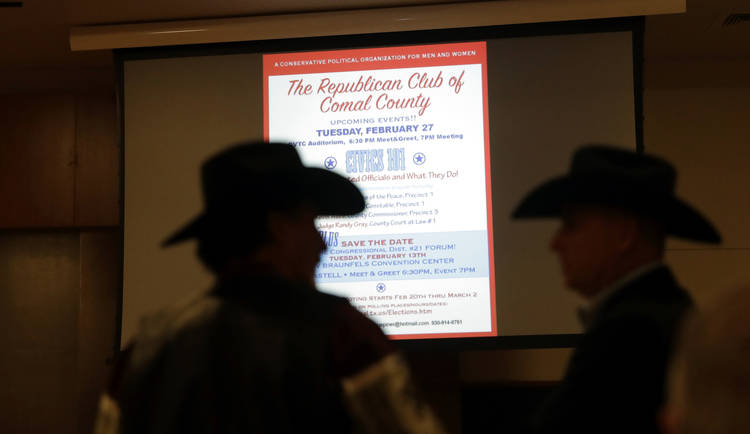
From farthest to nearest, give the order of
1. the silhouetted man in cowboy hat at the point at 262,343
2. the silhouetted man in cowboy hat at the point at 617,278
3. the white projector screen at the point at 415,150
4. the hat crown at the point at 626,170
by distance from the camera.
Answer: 1. the white projector screen at the point at 415,150
2. the hat crown at the point at 626,170
3. the silhouetted man in cowboy hat at the point at 617,278
4. the silhouetted man in cowboy hat at the point at 262,343

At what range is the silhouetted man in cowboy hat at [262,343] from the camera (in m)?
1.10

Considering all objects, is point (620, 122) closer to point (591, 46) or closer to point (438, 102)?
point (591, 46)

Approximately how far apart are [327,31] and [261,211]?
2.50 m

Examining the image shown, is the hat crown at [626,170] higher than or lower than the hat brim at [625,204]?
higher

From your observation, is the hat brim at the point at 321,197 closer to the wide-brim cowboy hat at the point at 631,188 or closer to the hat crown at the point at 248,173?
the hat crown at the point at 248,173

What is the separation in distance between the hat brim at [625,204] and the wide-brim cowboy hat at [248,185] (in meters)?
0.46

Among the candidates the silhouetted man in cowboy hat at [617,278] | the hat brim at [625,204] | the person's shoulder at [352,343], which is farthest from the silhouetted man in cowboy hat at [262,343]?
the hat brim at [625,204]

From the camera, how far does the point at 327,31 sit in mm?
3559

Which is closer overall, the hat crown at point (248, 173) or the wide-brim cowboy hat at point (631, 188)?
the hat crown at point (248, 173)

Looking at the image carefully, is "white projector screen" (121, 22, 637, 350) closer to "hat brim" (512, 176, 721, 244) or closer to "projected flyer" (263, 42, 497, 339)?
"projected flyer" (263, 42, 497, 339)

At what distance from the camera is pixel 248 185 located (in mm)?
1187

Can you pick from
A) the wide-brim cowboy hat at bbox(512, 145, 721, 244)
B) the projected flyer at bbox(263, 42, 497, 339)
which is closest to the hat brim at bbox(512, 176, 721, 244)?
Answer: the wide-brim cowboy hat at bbox(512, 145, 721, 244)

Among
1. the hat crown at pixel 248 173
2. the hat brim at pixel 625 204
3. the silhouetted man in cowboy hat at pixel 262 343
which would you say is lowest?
the silhouetted man in cowboy hat at pixel 262 343

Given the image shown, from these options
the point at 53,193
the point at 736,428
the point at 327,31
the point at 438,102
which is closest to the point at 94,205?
the point at 53,193
